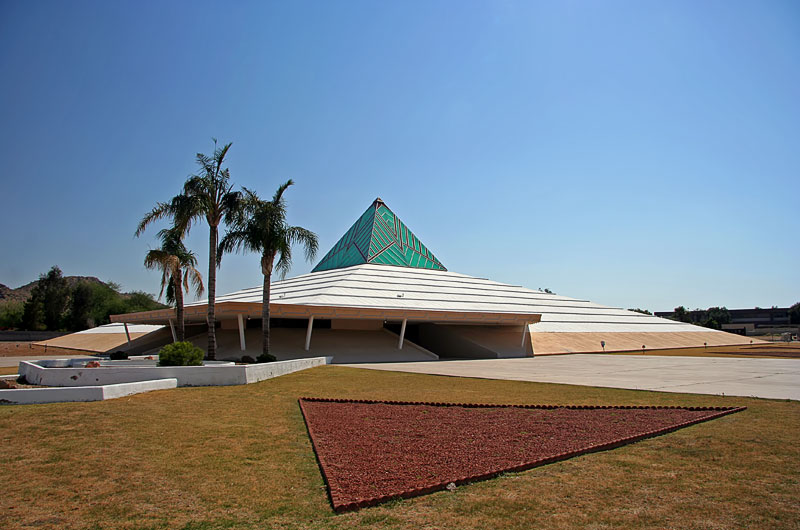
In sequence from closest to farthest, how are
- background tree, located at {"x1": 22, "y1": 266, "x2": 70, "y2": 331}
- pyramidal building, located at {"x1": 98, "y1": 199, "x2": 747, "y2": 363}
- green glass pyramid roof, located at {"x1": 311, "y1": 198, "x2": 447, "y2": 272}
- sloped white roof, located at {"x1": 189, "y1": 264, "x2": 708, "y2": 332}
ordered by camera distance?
1. pyramidal building, located at {"x1": 98, "y1": 199, "x2": 747, "y2": 363}
2. sloped white roof, located at {"x1": 189, "y1": 264, "x2": 708, "y2": 332}
3. green glass pyramid roof, located at {"x1": 311, "y1": 198, "x2": 447, "y2": 272}
4. background tree, located at {"x1": 22, "y1": 266, "x2": 70, "y2": 331}

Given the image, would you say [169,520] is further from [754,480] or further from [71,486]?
[754,480]

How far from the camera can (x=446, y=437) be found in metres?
9.02

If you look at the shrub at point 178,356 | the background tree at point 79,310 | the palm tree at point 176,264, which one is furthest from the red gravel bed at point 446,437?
the background tree at point 79,310

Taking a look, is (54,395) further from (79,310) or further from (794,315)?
(794,315)

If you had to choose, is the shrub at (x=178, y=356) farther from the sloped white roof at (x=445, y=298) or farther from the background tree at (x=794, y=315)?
the background tree at (x=794, y=315)

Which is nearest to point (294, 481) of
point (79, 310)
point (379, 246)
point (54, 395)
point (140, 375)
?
point (54, 395)

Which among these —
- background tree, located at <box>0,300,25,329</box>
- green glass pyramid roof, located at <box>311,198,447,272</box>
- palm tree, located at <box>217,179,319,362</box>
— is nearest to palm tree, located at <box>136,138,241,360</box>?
palm tree, located at <box>217,179,319,362</box>

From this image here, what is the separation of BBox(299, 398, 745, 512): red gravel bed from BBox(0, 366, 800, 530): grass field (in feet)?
0.87

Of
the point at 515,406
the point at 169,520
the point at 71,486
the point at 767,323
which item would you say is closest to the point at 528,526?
the point at 169,520

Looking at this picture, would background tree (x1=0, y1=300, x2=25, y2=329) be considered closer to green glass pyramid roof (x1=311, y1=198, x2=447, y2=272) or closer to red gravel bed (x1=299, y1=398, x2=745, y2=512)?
green glass pyramid roof (x1=311, y1=198, x2=447, y2=272)

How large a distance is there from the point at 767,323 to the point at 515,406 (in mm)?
133585

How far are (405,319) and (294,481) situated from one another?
97.4 ft

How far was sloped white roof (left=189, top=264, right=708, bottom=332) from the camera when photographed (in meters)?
40.3

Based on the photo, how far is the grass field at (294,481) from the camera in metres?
5.32
